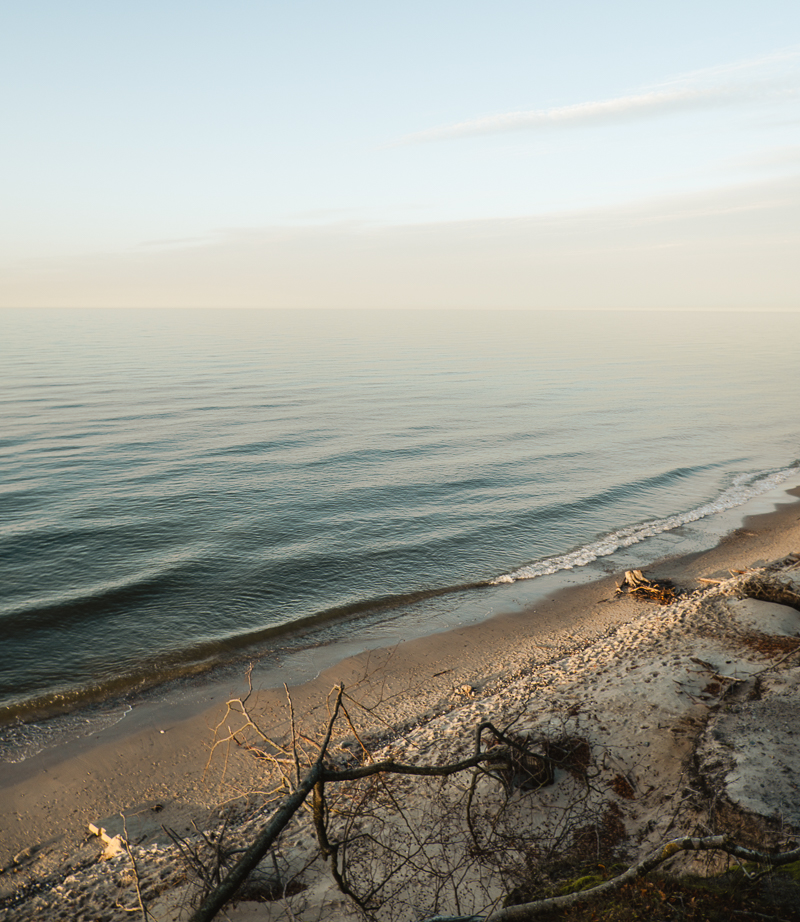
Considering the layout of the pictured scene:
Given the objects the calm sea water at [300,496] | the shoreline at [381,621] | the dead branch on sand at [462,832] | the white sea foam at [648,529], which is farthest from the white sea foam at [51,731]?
the white sea foam at [648,529]

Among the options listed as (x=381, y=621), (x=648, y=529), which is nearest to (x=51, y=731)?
(x=381, y=621)

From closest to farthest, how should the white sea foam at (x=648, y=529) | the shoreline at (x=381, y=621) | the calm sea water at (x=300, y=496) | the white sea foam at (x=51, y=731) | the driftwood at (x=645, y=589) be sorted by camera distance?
1. the white sea foam at (x=51, y=731)
2. the shoreline at (x=381, y=621)
3. the calm sea water at (x=300, y=496)
4. the driftwood at (x=645, y=589)
5. the white sea foam at (x=648, y=529)

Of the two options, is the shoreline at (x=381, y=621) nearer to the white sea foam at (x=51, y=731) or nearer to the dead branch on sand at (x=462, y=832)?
the white sea foam at (x=51, y=731)

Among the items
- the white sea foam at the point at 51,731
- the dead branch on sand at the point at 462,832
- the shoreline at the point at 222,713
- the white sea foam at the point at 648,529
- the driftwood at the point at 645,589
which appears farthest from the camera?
the white sea foam at the point at 648,529

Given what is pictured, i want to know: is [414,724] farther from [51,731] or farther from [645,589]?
[645,589]

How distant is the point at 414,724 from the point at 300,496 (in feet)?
49.0

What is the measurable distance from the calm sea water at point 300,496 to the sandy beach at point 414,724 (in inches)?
93.2

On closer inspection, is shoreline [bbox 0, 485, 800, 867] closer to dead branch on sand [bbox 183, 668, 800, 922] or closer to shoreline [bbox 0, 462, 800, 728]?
shoreline [bbox 0, 462, 800, 728]

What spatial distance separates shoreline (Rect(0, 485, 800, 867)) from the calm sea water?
1.68 meters

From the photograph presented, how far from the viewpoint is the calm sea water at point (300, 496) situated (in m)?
15.1

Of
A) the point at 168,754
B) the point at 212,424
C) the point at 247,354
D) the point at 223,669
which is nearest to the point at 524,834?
the point at 168,754

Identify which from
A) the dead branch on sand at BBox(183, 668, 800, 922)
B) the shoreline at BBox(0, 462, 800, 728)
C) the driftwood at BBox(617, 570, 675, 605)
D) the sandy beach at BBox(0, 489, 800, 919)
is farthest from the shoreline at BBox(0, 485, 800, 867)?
the dead branch on sand at BBox(183, 668, 800, 922)

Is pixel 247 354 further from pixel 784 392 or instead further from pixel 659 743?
pixel 659 743

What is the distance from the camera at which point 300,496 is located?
2450cm
